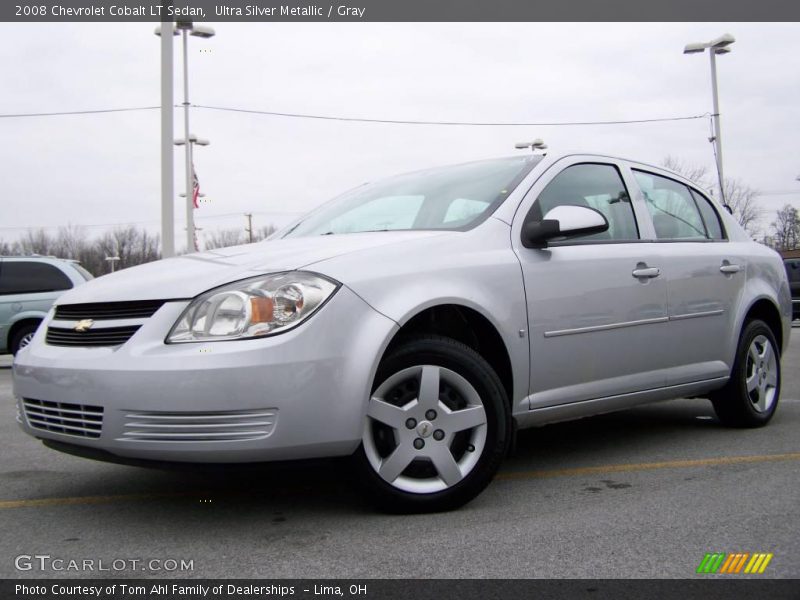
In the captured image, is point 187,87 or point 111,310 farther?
point 187,87

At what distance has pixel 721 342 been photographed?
16.4ft

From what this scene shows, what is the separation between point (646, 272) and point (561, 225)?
2.60ft

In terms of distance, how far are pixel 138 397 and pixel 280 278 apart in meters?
0.67

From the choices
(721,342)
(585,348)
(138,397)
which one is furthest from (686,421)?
(138,397)

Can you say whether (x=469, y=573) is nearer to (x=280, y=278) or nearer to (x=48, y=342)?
(x=280, y=278)

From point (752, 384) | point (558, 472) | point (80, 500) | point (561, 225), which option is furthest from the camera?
point (752, 384)

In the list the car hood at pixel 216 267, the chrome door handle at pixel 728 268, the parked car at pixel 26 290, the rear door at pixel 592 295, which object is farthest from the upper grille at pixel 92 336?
the parked car at pixel 26 290

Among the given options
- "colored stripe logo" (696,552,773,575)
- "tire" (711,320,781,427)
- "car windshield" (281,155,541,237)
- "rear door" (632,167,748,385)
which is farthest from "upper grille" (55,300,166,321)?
"tire" (711,320,781,427)

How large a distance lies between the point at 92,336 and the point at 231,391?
717mm

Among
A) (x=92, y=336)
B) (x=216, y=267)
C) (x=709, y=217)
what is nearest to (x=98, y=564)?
(x=92, y=336)

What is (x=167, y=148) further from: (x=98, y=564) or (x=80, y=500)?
(x=98, y=564)

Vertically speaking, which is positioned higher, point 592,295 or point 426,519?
point 592,295

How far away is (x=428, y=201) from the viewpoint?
4.29 m

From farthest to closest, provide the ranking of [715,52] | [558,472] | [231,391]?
[715,52], [558,472], [231,391]
